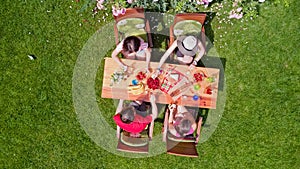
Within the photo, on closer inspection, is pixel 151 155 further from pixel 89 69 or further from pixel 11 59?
pixel 11 59

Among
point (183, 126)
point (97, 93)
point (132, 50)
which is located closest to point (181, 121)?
point (183, 126)

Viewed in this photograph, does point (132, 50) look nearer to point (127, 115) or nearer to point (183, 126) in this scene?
point (127, 115)

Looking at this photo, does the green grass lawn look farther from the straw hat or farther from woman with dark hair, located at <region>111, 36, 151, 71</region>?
the straw hat

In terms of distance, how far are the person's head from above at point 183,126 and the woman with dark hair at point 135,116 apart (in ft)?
1.52

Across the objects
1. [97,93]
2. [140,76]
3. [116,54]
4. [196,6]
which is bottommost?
[97,93]

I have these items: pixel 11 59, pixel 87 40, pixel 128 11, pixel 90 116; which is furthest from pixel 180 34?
pixel 11 59

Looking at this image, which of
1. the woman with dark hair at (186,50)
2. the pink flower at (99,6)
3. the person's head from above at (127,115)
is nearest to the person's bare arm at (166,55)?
the woman with dark hair at (186,50)

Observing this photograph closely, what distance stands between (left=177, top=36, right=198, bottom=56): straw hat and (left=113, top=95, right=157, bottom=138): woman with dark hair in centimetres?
89

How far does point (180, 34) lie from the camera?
6266 mm

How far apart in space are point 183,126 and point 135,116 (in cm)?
78

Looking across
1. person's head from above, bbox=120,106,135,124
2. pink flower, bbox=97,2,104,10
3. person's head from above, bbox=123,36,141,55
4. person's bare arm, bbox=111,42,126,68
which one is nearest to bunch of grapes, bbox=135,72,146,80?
person's bare arm, bbox=111,42,126,68

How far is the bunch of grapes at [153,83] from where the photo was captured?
5.90 m

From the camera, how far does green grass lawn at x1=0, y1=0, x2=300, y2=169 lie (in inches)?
266

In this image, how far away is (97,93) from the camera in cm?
686
